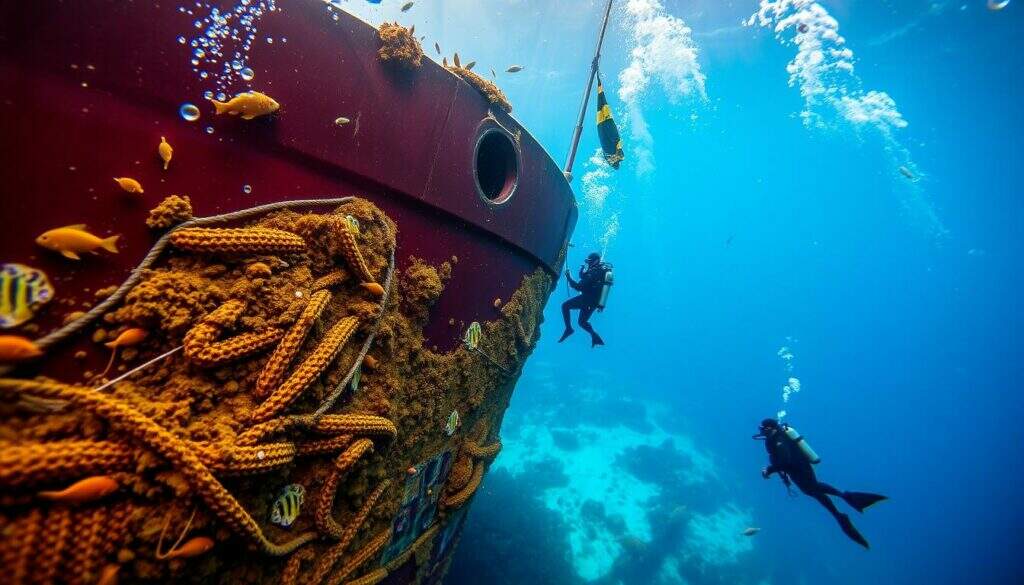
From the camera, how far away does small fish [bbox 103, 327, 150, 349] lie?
148 centimetres

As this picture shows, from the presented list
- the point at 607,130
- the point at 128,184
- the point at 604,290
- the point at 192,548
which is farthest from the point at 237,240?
the point at 604,290

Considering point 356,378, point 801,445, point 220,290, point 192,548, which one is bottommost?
point 801,445

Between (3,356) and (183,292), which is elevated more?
(183,292)

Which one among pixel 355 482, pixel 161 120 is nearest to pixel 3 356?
pixel 161 120

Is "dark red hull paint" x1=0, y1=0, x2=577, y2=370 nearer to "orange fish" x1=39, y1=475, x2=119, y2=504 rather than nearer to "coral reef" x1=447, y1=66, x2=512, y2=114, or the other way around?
"coral reef" x1=447, y1=66, x2=512, y2=114

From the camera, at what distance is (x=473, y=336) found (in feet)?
10.6

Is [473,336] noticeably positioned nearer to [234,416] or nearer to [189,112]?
[234,416]

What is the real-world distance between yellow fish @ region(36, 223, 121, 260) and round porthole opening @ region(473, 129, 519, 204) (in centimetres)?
202

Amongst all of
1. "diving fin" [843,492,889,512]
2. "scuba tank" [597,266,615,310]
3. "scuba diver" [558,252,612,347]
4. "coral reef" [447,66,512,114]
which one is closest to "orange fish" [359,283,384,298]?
"coral reef" [447,66,512,114]

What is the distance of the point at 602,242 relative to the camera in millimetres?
97125

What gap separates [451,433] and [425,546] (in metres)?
1.11

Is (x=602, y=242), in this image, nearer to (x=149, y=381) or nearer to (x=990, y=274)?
(x=990, y=274)

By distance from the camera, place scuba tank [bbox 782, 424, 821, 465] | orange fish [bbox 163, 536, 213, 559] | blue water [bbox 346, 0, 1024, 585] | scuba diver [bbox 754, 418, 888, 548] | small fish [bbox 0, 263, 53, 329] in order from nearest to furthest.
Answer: small fish [bbox 0, 263, 53, 329] → orange fish [bbox 163, 536, 213, 559] → scuba tank [bbox 782, 424, 821, 465] → scuba diver [bbox 754, 418, 888, 548] → blue water [bbox 346, 0, 1024, 585]

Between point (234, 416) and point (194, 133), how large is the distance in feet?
4.20
